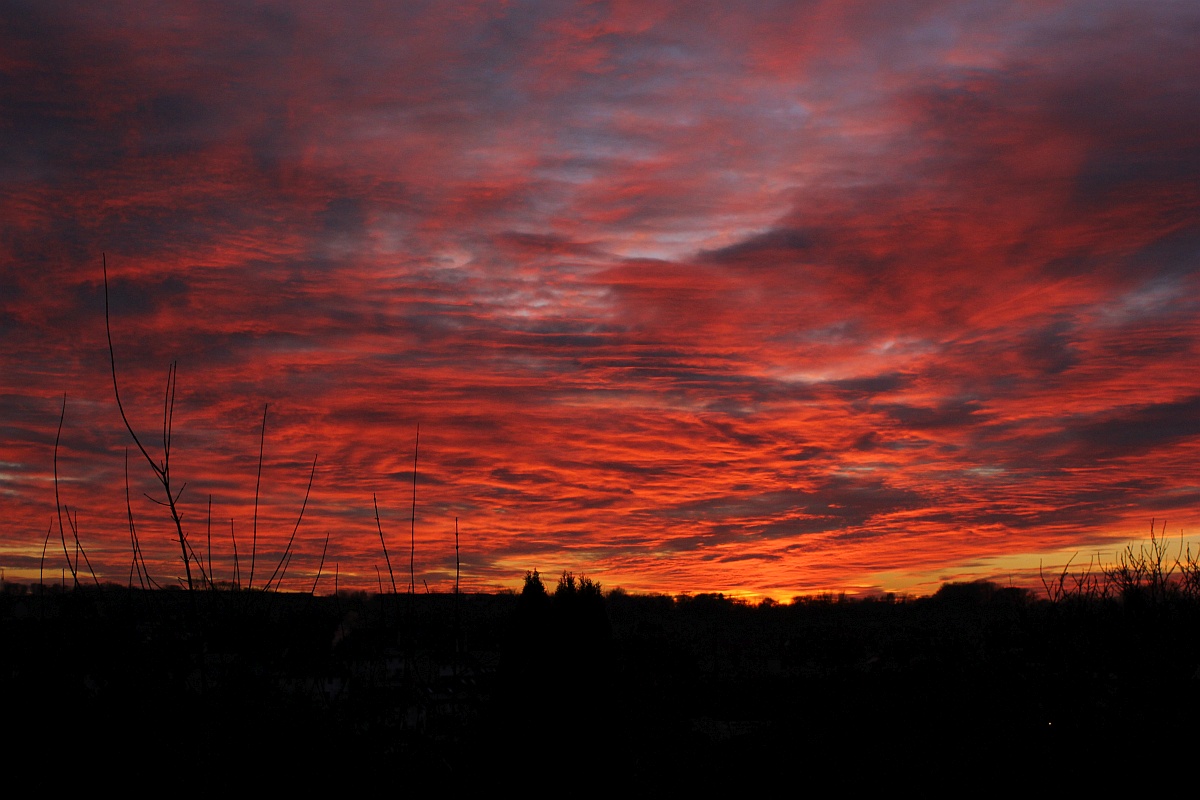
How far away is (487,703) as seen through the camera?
332 inches

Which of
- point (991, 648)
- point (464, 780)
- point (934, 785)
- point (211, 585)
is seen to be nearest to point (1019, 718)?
point (934, 785)

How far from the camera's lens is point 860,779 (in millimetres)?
11812

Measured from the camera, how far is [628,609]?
6084 centimetres

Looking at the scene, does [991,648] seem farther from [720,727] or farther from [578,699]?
[578,699]

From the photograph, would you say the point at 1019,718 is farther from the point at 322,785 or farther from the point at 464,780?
the point at 322,785

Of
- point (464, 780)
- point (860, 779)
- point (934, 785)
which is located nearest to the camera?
point (464, 780)

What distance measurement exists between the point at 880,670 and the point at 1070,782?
15121mm

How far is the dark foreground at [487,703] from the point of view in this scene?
20.0ft

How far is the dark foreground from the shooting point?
6086mm

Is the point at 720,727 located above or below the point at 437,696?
below

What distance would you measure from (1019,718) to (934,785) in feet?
7.93

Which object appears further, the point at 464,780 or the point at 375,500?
the point at 464,780

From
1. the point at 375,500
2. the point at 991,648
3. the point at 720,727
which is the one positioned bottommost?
the point at 720,727

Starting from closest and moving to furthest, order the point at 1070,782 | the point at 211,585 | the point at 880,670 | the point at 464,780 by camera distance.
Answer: the point at 211,585 → the point at 464,780 → the point at 1070,782 → the point at 880,670
